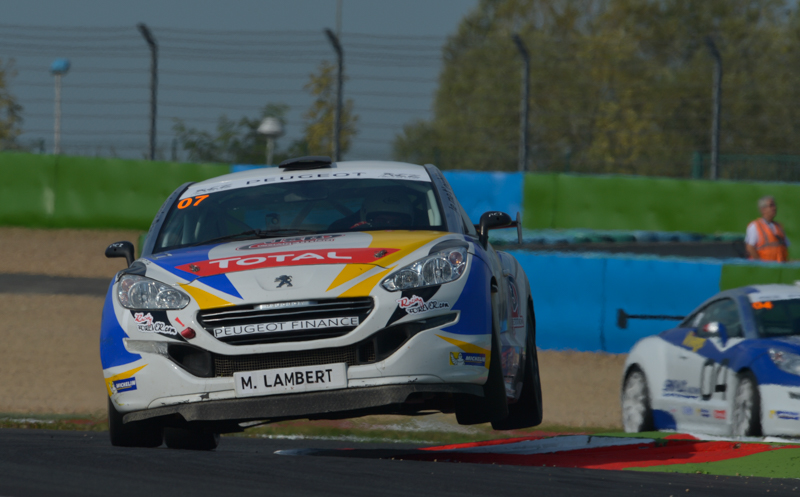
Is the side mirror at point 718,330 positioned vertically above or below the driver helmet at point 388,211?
below

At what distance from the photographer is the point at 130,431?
562cm

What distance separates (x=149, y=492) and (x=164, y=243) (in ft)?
7.85

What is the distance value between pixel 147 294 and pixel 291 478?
135 cm

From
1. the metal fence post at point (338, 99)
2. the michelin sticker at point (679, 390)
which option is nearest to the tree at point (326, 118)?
the metal fence post at point (338, 99)

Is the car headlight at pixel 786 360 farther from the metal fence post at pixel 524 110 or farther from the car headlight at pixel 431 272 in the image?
the metal fence post at pixel 524 110

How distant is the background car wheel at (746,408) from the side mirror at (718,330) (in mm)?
418

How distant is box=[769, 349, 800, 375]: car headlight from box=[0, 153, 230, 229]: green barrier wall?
12597 mm

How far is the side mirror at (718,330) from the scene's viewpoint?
829 cm

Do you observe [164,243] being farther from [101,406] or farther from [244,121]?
[244,121]

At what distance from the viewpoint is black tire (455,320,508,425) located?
5.29 m

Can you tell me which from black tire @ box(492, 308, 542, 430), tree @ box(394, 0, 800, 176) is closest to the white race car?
black tire @ box(492, 308, 542, 430)

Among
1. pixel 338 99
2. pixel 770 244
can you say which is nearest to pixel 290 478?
pixel 770 244

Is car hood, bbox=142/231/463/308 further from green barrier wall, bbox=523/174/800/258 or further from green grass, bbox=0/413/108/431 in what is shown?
green barrier wall, bbox=523/174/800/258

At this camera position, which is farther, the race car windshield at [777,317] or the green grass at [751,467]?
the race car windshield at [777,317]
